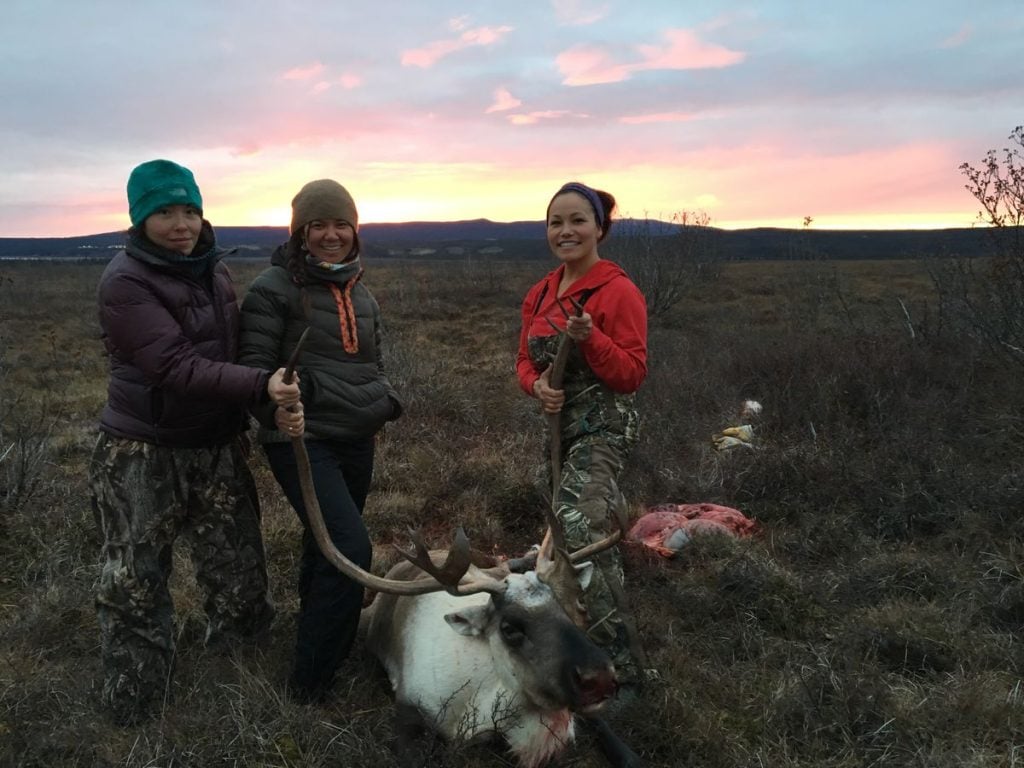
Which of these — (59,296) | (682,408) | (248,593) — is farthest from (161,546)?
(59,296)

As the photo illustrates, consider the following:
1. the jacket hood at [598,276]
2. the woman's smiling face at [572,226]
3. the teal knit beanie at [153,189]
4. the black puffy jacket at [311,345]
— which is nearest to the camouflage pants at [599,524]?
the jacket hood at [598,276]

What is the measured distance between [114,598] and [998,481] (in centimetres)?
594

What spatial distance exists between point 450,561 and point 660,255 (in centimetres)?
1604

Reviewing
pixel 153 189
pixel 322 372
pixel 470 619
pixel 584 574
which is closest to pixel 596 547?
pixel 584 574

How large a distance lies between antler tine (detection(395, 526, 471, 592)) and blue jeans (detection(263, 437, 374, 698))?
1.79ft

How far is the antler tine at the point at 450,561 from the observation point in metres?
2.96

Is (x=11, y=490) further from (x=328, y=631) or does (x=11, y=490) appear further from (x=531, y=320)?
(x=531, y=320)

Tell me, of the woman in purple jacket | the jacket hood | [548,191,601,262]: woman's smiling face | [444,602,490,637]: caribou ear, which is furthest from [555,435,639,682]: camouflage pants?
the woman in purple jacket

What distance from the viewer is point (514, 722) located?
323 centimetres

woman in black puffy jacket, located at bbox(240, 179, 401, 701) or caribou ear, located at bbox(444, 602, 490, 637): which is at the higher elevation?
woman in black puffy jacket, located at bbox(240, 179, 401, 701)

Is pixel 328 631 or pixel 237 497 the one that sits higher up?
pixel 237 497

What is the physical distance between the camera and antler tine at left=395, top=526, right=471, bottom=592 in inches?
116

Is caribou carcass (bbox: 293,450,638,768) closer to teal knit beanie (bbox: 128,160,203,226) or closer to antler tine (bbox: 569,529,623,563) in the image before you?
antler tine (bbox: 569,529,623,563)

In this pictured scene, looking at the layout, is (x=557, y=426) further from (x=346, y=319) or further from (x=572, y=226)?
(x=346, y=319)
